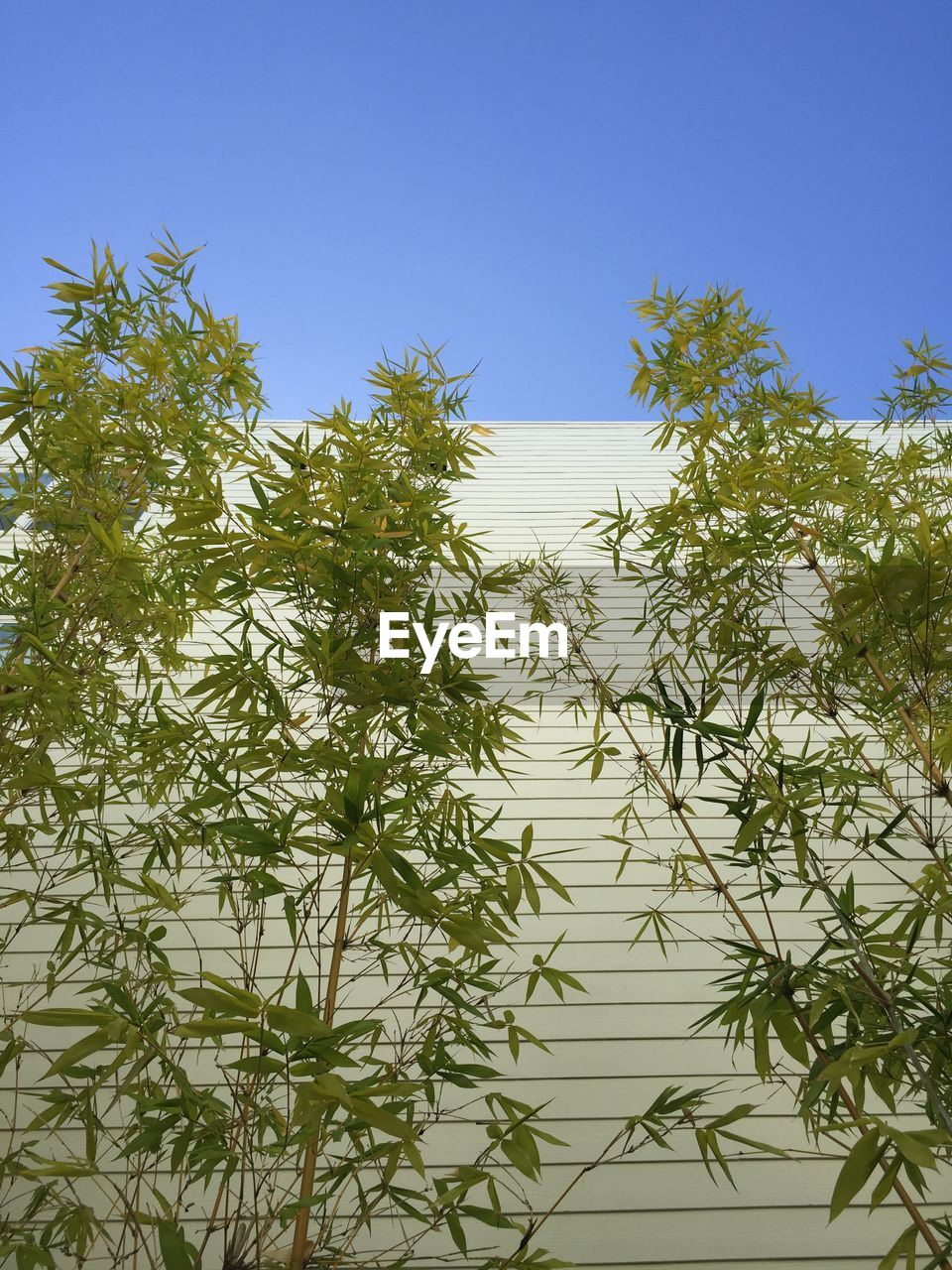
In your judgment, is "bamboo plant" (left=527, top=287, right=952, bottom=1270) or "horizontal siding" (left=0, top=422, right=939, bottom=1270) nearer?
"bamboo plant" (left=527, top=287, right=952, bottom=1270)

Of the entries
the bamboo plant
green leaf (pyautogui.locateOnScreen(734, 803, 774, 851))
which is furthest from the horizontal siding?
green leaf (pyautogui.locateOnScreen(734, 803, 774, 851))

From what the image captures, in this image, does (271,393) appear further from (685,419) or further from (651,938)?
(651,938)

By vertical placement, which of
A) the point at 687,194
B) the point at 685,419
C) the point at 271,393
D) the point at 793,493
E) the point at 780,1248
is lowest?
the point at 780,1248

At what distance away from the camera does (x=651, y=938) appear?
8.56 feet

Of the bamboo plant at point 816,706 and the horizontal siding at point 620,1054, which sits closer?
the bamboo plant at point 816,706

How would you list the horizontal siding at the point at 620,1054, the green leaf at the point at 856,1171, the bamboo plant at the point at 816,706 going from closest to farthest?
the green leaf at the point at 856,1171, the bamboo plant at the point at 816,706, the horizontal siding at the point at 620,1054

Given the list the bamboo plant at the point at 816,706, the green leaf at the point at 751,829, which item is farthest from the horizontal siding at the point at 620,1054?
the green leaf at the point at 751,829

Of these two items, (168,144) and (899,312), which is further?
(168,144)

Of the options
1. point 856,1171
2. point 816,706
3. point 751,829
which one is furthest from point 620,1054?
point 856,1171

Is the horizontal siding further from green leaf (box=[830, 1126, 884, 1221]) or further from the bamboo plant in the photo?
green leaf (box=[830, 1126, 884, 1221])

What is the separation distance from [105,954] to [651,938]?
1.66 metres

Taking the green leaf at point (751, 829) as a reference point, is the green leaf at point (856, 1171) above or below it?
below

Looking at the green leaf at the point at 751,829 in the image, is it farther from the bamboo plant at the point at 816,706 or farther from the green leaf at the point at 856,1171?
the green leaf at the point at 856,1171

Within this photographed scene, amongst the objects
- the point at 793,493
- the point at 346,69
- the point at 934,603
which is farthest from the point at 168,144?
the point at 934,603
